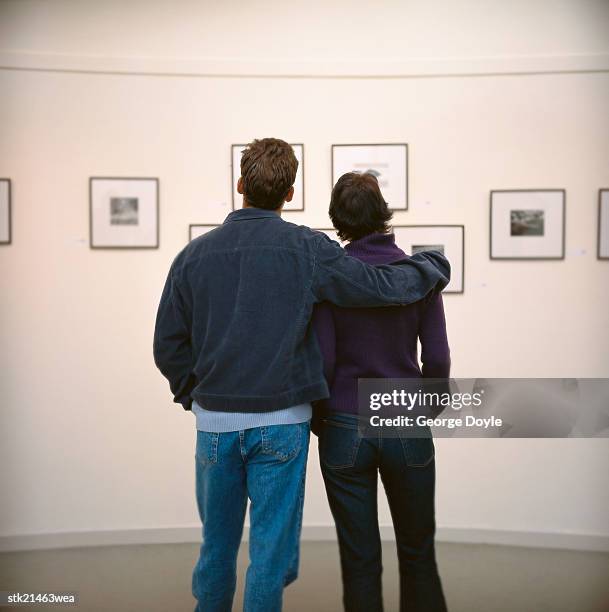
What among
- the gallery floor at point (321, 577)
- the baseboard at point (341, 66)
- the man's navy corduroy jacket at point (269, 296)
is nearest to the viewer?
the man's navy corduroy jacket at point (269, 296)

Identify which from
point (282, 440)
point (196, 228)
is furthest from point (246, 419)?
point (196, 228)

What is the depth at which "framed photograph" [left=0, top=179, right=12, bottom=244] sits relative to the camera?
9.53 feet

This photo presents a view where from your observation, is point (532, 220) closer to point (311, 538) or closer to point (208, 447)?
point (311, 538)

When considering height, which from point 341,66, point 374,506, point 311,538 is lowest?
point 311,538

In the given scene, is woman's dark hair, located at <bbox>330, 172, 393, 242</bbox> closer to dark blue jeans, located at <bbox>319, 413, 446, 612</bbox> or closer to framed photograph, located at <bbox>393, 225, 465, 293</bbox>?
dark blue jeans, located at <bbox>319, 413, 446, 612</bbox>

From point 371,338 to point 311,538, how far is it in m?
1.84

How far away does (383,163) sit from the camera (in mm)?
2967

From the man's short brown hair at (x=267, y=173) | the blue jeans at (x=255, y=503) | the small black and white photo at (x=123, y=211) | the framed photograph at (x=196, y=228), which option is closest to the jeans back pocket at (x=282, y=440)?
the blue jeans at (x=255, y=503)

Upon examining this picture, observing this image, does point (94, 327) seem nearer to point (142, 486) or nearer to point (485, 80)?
point (142, 486)

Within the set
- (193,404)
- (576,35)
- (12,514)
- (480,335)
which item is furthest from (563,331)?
(12,514)

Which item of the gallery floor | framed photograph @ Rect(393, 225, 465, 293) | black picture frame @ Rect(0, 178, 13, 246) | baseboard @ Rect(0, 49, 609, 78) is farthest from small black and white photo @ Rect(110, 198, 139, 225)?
the gallery floor

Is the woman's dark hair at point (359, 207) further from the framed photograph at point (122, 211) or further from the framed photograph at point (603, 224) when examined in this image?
the framed photograph at point (603, 224)

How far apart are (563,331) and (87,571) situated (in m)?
2.54

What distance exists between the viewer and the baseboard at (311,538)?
2934 millimetres
